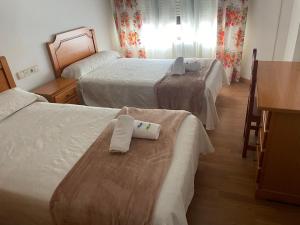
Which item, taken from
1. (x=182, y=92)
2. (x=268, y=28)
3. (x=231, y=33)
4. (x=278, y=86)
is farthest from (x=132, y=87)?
(x=268, y=28)

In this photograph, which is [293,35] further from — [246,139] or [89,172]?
[89,172]

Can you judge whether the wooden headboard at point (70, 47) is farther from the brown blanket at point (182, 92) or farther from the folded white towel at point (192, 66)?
the folded white towel at point (192, 66)

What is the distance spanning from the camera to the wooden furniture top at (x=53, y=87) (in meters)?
2.74

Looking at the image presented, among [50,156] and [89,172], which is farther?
[50,156]

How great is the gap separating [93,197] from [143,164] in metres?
0.35

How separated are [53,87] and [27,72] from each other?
32 cm

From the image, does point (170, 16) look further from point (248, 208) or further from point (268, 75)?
point (248, 208)

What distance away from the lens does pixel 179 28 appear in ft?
13.5

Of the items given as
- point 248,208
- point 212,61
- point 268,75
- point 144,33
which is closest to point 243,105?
point 212,61

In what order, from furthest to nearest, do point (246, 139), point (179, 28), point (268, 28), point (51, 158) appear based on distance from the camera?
point (179, 28)
point (268, 28)
point (246, 139)
point (51, 158)

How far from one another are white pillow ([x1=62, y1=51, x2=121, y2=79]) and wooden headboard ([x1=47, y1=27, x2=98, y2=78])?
0.42 feet

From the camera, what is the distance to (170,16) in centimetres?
407

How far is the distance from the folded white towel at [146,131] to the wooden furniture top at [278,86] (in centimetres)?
70

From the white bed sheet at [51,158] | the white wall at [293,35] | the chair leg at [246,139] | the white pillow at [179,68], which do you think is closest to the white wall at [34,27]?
the white bed sheet at [51,158]
